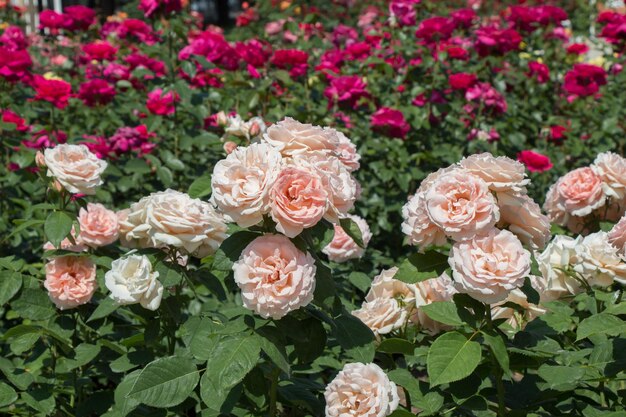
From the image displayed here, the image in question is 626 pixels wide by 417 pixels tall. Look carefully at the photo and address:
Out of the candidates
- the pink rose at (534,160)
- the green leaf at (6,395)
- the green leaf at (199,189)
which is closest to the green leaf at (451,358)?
the green leaf at (199,189)

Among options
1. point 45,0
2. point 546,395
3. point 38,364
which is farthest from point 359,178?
point 45,0

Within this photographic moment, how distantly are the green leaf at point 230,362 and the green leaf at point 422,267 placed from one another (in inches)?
12.9

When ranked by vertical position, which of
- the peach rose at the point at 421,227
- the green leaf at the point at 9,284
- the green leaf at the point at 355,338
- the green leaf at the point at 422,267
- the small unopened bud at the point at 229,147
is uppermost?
the peach rose at the point at 421,227

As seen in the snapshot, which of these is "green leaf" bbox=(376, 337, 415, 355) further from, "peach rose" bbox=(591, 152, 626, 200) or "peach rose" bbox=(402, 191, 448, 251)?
"peach rose" bbox=(591, 152, 626, 200)

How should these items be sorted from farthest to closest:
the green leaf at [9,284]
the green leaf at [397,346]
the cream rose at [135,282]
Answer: the green leaf at [9,284] → the cream rose at [135,282] → the green leaf at [397,346]

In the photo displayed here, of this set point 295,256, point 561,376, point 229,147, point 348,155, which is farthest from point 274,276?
point 229,147

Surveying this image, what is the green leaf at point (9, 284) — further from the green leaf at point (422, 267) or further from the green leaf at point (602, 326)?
the green leaf at point (602, 326)

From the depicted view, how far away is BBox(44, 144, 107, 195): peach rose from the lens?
7.72ft

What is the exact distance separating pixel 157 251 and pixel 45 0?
41.6 ft

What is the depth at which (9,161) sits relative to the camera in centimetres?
365

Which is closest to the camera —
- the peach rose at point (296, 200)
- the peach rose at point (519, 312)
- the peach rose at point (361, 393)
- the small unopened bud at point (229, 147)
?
the peach rose at point (296, 200)

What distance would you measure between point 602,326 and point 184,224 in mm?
875

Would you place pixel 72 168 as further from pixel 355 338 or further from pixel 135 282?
pixel 355 338

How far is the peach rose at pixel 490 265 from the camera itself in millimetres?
1638
